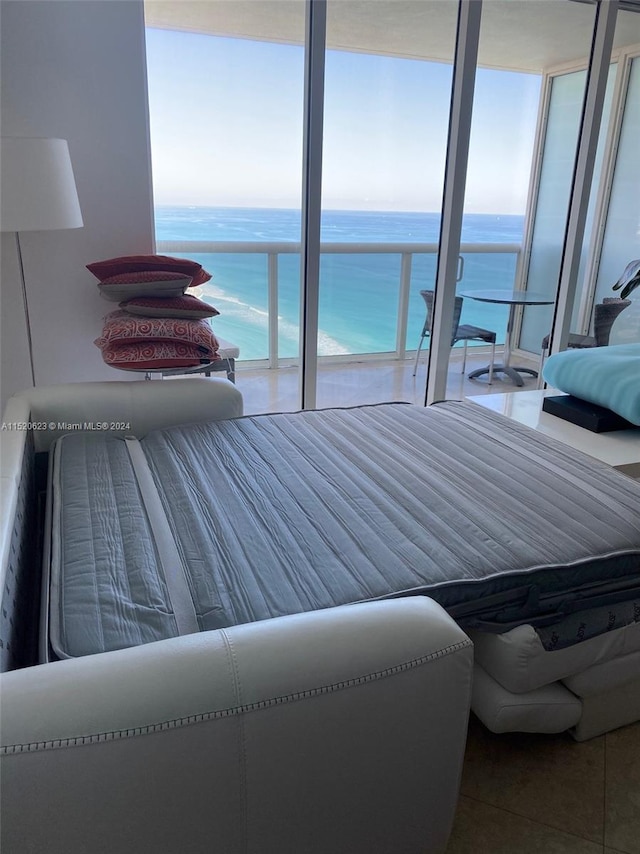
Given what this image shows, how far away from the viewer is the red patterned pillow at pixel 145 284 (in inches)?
98.3

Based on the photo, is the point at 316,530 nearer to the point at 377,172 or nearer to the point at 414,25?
the point at 377,172

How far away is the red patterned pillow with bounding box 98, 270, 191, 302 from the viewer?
2.50m

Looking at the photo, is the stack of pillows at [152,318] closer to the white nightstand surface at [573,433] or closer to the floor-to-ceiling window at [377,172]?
the floor-to-ceiling window at [377,172]

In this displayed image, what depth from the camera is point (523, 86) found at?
11.9 ft

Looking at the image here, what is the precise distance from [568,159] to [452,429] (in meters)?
2.61

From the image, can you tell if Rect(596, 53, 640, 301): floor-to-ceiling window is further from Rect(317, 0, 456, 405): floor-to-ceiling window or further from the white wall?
the white wall

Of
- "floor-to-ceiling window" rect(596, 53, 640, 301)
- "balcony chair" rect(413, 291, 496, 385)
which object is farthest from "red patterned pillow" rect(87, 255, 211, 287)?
"floor-to-ceiling window" rect(596, 53, 640, 301)

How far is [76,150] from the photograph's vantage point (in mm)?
2656

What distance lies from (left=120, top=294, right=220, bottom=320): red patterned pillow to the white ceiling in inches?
52.2

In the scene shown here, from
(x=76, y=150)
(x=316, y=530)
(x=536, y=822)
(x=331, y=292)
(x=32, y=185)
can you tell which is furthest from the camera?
(x=331, y=292)

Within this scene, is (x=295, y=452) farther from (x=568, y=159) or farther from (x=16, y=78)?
(x=568, y=159)

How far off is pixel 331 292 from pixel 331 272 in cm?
11

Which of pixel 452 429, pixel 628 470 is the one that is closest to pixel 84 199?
pixel 452 429

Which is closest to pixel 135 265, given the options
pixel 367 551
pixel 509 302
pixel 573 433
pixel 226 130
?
pixel 226 130
